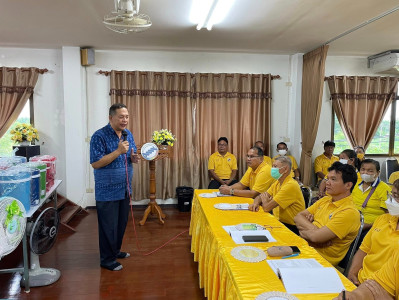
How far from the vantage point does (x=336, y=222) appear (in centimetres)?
196

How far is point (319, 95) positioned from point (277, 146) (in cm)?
117

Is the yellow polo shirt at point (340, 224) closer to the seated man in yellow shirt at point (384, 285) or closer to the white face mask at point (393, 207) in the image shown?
the white face mask at point (393, 207)

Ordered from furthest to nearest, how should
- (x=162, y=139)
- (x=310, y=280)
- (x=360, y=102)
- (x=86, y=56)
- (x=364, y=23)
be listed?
(x=360, y=102) < (x=86, y=56) < (x=162, y=139) < (x=364, y=23) < (x=310, y=280)

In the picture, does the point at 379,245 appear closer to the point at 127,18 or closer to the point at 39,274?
the point at 127,18

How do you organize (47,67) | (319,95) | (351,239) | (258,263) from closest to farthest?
(258,263) → (351,239) → (319,95) → (47,67)

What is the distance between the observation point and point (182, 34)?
4289mm

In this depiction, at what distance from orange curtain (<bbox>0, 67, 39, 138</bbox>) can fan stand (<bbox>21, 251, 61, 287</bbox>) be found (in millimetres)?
3052

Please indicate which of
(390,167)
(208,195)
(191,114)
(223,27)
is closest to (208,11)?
(223,27)

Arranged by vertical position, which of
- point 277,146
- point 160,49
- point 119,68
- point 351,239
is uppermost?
point 160,49

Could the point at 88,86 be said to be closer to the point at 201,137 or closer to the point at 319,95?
the point at 201,137

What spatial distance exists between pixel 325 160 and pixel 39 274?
4591mm

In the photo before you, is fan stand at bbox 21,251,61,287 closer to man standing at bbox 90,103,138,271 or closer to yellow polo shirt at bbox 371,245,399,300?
man standing at bbox 90,103,138,271

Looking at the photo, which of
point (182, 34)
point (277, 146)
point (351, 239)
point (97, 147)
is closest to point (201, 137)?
point (277, 146)

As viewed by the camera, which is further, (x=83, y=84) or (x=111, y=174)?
(x=83, y=84)
